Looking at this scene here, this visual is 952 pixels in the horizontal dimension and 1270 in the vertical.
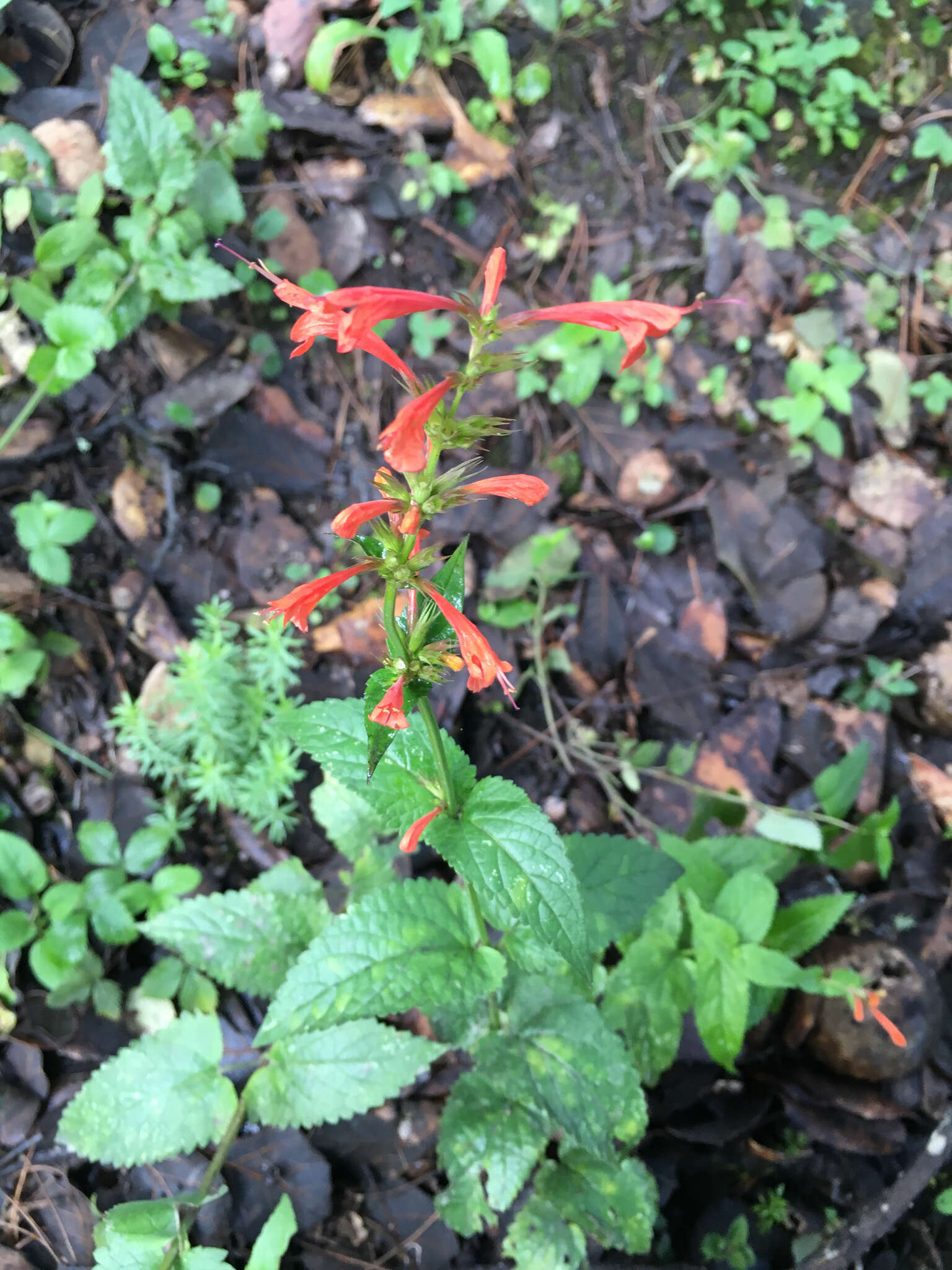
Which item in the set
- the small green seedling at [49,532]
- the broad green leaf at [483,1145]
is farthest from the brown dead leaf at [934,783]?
the small green seedling at [49,532]

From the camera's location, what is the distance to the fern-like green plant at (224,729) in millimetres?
2398

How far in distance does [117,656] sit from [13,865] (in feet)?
2.45

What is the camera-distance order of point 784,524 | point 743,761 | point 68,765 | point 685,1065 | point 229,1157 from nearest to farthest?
point 229,1157
point 685,1065
point 68,765
point 743,761
point 784,524

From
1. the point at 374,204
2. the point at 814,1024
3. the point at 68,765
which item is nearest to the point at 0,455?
the point at 68,765

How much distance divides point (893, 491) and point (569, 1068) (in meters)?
2.67

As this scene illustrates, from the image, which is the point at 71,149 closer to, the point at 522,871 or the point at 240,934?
the point at 240,934

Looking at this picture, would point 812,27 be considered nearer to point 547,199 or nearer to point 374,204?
point 547,199

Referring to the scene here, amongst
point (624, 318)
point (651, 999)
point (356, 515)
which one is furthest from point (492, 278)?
point (651, 999)

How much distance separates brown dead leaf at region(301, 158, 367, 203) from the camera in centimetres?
320

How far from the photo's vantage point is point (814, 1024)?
241 centimetres

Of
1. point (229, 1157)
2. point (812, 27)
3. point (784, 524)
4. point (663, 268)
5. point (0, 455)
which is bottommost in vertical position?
point (229, 1157)

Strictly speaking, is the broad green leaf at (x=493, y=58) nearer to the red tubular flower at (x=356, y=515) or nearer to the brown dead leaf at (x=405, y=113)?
the brown dead leaf at (x=405, y=113)

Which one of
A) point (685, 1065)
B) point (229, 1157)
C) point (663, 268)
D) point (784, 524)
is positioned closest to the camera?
point (229, 1157)

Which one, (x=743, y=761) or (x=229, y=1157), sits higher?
(x=743, y=761)
